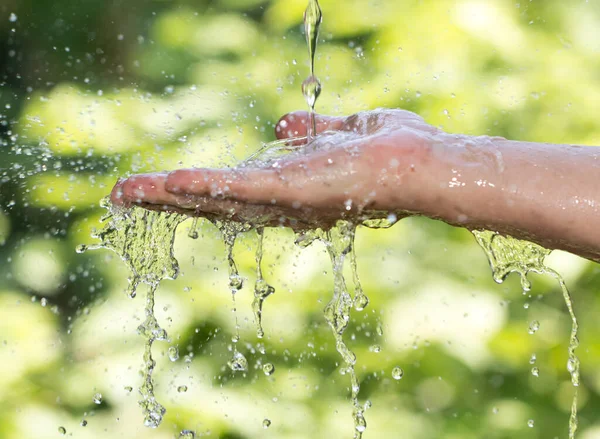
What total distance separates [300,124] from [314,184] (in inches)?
12.9

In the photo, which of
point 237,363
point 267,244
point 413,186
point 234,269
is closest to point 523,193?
point 413,186

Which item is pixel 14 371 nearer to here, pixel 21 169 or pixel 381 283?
pixel 21 169

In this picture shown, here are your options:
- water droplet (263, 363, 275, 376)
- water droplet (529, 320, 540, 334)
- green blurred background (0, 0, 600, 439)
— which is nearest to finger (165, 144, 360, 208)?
green blurred background (0, 0, 600, 439)

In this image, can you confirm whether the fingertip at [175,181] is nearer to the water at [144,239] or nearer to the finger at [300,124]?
the water at [144,239]

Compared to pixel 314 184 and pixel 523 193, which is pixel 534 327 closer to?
pixel 523 193

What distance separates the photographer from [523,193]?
0.85 meters

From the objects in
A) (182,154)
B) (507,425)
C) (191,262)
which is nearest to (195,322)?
(191,262)

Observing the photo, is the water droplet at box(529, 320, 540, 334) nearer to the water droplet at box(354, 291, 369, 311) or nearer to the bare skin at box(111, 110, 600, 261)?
the water droplet at box(354, 291, 369, 311)

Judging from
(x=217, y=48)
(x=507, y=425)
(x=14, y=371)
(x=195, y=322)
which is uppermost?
(x=217, y=48)

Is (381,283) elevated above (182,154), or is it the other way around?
(182,154)

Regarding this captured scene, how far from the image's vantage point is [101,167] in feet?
7.02

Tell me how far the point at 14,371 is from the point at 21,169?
2.07 feet

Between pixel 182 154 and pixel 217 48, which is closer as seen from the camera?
pixel 182 154

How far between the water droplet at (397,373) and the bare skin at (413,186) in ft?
3.94
